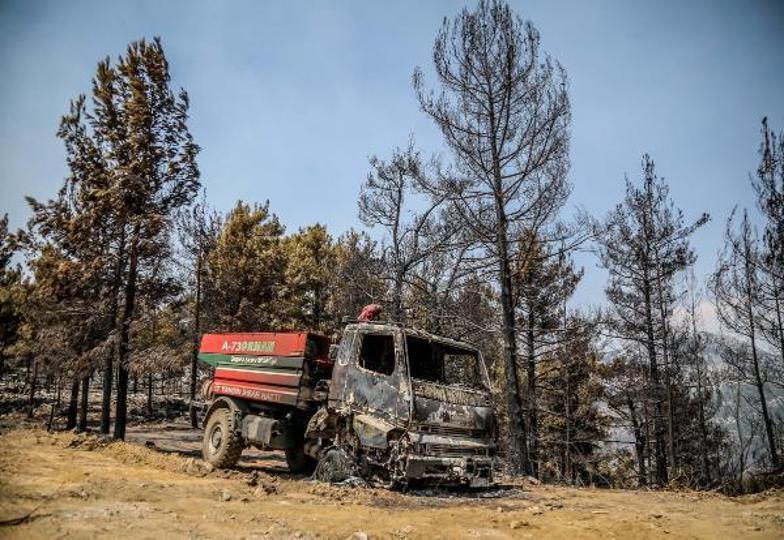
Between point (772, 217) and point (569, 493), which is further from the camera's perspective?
point (772, 217)

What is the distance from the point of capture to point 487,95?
11.3 meters

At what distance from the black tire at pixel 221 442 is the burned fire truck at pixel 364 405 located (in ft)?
0.07

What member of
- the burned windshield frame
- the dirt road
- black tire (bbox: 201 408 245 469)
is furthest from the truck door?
black tire (bbox: 201 408 245 469)

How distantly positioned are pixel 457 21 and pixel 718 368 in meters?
19.7

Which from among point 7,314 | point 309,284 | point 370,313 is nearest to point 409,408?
point 370,313

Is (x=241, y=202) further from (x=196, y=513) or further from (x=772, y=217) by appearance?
(x=772, y=217)

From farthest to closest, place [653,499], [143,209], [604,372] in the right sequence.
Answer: [604,372] → [143,209] → [653,499]

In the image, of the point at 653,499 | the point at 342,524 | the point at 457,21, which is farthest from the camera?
the point at 457,21

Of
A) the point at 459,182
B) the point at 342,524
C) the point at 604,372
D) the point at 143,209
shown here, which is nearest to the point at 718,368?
the point at 604,372

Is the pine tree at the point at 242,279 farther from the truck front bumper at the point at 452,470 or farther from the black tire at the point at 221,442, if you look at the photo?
the truck front bumper at the point at 452,470

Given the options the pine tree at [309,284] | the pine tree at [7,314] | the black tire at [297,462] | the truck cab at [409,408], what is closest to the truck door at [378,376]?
the truck cab at [409,408]

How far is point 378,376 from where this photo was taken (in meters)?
7.65

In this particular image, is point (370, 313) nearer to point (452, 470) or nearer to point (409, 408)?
point (409, 408)

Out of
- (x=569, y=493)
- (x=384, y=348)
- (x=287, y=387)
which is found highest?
(x=384, y=348)
